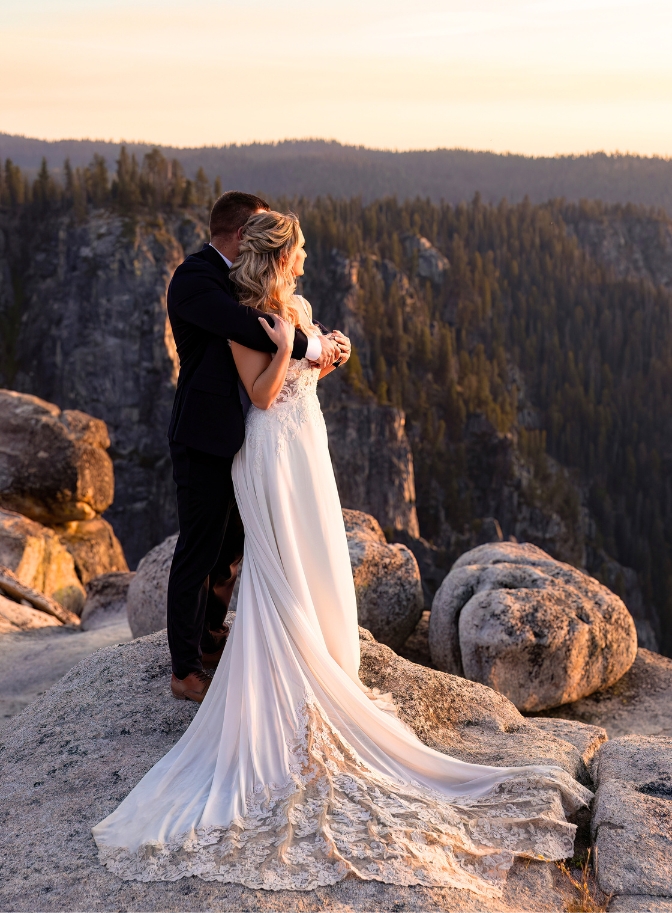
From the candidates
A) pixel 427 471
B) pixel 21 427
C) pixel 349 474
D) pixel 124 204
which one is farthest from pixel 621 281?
pixel 21 427

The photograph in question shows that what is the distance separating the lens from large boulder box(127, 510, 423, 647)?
8.92 meters

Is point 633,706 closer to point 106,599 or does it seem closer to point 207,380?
point 207,380

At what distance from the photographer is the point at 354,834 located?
345cm

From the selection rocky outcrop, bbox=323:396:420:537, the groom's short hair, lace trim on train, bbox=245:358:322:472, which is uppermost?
the groom's short hair

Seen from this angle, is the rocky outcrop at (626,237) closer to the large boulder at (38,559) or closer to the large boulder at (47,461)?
the large boulder at (47,461)

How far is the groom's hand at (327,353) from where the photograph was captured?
14.8 feet

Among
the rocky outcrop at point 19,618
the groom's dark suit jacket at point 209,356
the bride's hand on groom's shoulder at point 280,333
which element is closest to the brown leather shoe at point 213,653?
the groom's dark suit jacket at point 209,356

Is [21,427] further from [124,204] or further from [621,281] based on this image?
[621,281]

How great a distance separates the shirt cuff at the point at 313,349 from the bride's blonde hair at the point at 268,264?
145 millimetres

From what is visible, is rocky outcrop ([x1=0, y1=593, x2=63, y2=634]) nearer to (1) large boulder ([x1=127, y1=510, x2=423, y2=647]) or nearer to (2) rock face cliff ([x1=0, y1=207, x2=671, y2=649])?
(1) large boulder ([x1=127, y1=510, x2=423, y2=647])

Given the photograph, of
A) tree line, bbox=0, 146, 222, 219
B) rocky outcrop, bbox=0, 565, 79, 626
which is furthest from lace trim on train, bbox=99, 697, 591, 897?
tree line, bbox=0, 146, 222, 219

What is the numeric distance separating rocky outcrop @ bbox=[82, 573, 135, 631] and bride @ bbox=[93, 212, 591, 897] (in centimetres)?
854

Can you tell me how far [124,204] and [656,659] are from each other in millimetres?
76710

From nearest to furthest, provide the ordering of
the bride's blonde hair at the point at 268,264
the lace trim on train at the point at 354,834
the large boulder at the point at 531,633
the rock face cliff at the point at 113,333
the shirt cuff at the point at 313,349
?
the lace trim on train at the point at 354,834 < the bride's blonde hair at the point at 268,264 < the shirt cuff at the point at 313,349 < the large boulder at the point at 531,633 < the rock face cliff at the point at 113,333
